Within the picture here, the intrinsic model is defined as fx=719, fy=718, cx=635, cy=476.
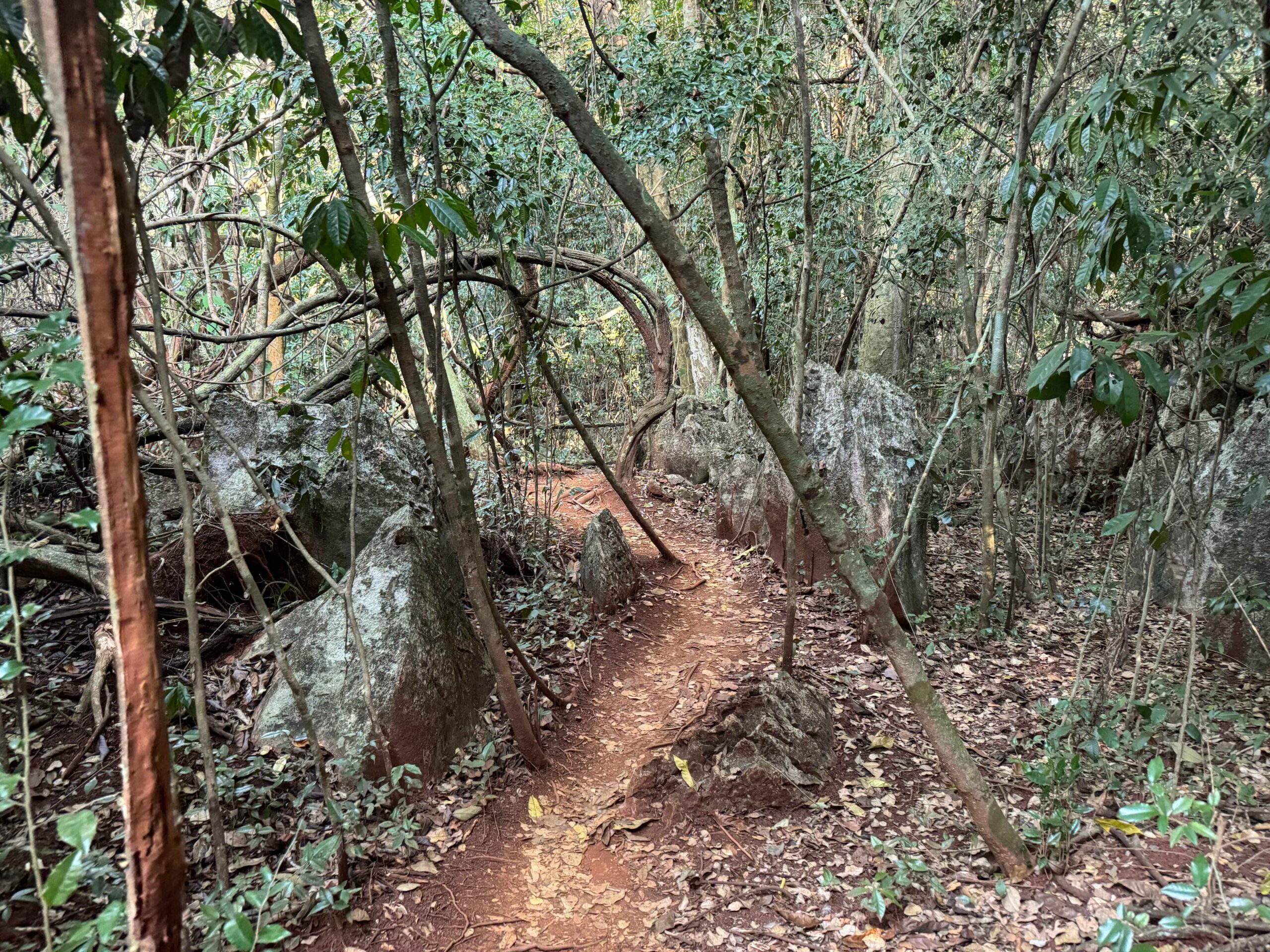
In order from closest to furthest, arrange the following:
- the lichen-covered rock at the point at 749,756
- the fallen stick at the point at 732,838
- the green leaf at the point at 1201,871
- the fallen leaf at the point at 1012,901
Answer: the green leaf at the point at 1201,871
the fallen leaf at the point at 1012,901
the fallen stick at the point at 732,838
the lichen-covered rock at the point at 749,756

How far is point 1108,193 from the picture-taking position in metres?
2.58

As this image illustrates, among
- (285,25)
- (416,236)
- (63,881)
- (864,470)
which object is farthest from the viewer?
(864,470)

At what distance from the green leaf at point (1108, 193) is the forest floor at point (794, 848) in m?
2.41

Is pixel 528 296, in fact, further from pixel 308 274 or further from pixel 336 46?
pixel 308 274

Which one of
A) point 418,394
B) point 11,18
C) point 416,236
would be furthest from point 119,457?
point 418,394

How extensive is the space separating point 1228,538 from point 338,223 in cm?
593

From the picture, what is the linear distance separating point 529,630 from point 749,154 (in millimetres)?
6552

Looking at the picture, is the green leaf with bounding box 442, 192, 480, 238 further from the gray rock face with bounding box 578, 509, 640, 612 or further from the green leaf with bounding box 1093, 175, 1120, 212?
the gray rock face with bounding box 578, 509, 640, 612

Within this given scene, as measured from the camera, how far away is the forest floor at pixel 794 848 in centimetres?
273

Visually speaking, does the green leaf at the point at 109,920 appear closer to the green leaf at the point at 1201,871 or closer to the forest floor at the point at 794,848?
the forest floor at the point at 794,848

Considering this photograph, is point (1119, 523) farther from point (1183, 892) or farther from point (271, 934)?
point (271, 934)

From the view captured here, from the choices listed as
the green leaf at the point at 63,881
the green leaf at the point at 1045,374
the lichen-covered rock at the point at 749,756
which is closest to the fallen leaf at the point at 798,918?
A: the lichen-covered rock at the point at 749,756

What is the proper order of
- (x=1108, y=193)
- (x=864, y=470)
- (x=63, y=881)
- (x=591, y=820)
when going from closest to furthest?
1. (x=63, y=881)
2. (x=1108, y=193)
3. (x=591, y=820)
4. (x=864, y=470)

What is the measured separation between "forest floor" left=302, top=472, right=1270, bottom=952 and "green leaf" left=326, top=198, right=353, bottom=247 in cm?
244
